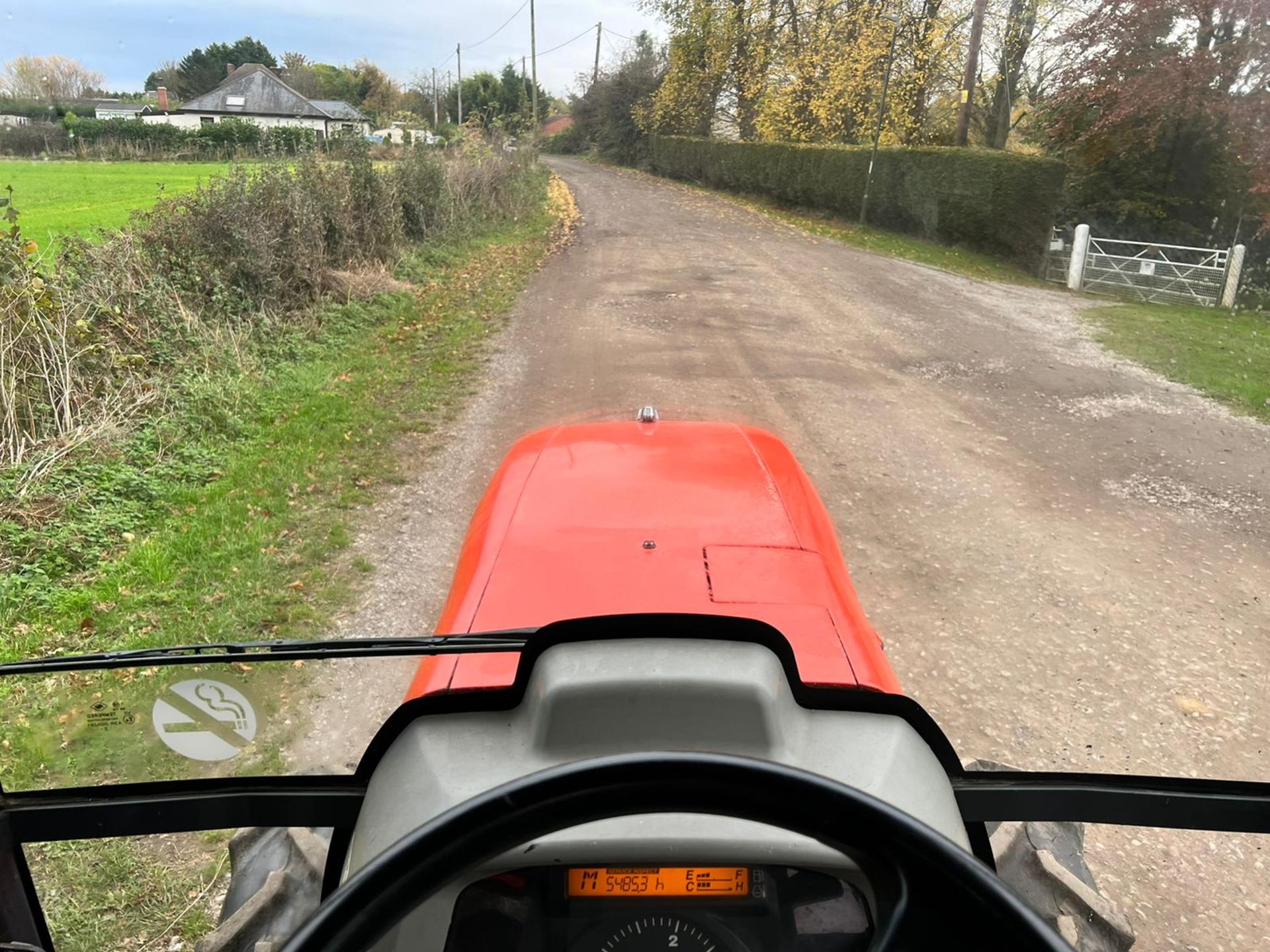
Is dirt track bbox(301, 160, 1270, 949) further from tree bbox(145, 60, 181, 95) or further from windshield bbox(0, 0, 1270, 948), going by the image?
tree bbox(145, 60, 181, 95)

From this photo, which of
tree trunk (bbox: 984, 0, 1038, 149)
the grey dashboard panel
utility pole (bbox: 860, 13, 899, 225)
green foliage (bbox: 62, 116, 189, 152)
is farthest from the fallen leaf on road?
utility pole (bbox: 860, 13, 899, 225)

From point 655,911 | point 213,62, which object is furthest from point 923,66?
point 655,911

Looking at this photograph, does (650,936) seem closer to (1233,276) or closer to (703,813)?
(703,813)

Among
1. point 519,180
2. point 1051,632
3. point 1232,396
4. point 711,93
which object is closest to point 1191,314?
point 1232,396

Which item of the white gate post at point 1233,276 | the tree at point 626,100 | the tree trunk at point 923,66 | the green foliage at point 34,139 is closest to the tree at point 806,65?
the tree trunk at point 923,66

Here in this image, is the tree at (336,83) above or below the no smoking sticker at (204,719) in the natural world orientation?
above

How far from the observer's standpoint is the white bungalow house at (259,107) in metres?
4.31

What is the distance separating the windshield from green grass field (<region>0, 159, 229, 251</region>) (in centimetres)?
7

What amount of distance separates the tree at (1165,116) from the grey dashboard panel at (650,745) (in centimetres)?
1098

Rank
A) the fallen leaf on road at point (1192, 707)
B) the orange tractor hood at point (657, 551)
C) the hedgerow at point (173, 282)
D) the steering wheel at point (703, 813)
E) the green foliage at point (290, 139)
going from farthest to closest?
the green foliage at point (290, 139) < the hedgerow at point (173, 282) < the fallen leaf on road at point (1192, 707) < the orange tractor hood at point (657, 551) < the steering wheel at point (703, 813)

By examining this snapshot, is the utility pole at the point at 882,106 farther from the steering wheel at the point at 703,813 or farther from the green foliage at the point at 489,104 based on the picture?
the steering wheel at the point at 703,813

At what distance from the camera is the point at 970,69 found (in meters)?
21.5

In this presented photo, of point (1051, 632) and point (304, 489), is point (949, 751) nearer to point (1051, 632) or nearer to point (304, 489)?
point (1051, 632)

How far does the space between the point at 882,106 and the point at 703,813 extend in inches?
980
